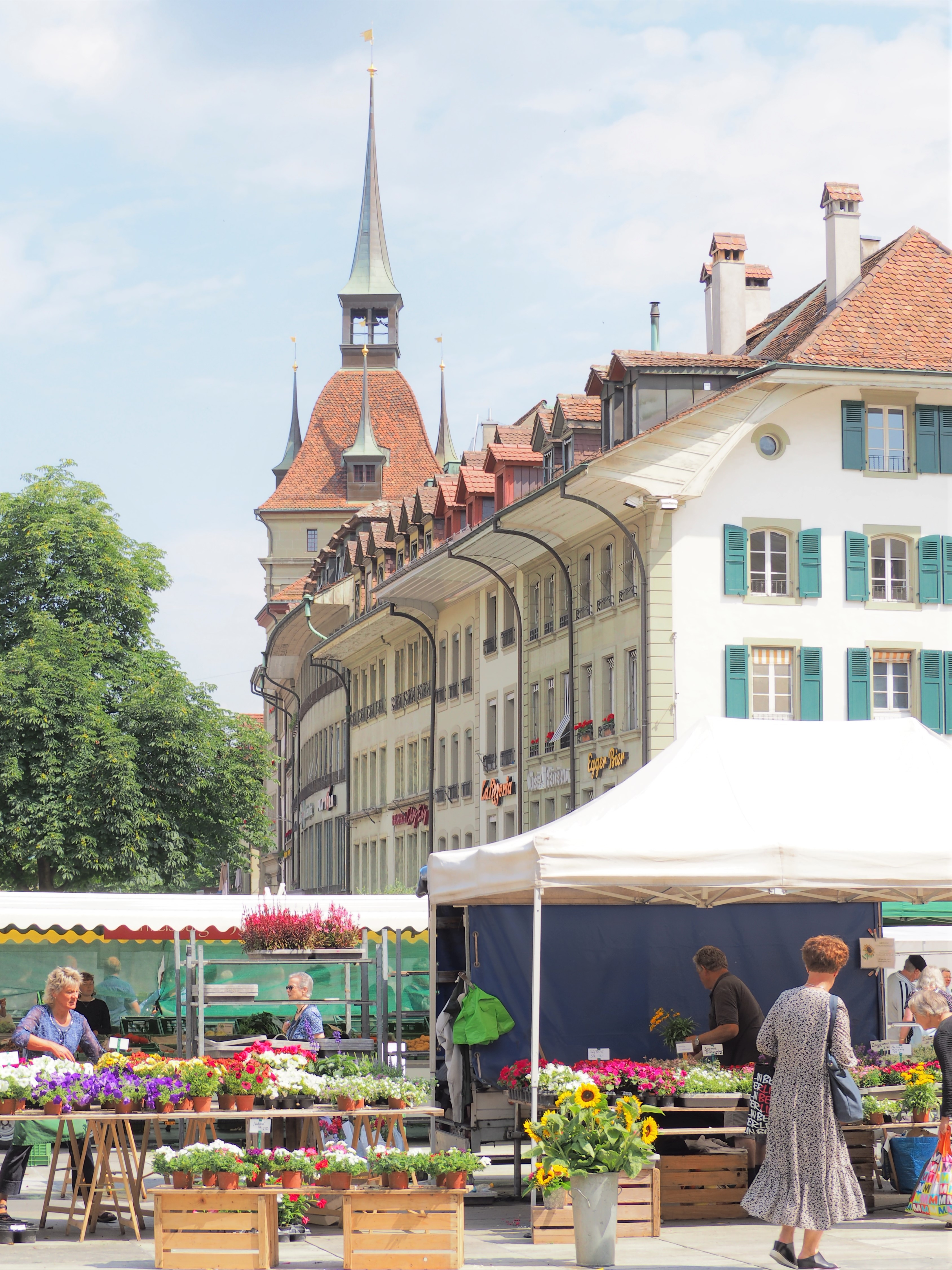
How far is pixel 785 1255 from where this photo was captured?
10.3m

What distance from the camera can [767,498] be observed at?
3803 centimetres

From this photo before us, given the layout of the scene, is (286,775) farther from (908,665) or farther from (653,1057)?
(653,1057)

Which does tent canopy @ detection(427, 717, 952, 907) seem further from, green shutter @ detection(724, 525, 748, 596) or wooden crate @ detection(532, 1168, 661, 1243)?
green shutter @ detection(724, 525, 748, 596)

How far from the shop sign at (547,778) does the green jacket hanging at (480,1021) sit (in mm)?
26251

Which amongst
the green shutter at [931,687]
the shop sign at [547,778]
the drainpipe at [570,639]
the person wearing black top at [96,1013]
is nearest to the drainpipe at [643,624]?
the drainpipe at [570,639]

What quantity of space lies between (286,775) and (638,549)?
164 ft

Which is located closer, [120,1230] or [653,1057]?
[120,1230]

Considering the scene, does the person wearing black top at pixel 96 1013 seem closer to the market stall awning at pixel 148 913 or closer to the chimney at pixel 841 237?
the market stall awning at pixel 148 913

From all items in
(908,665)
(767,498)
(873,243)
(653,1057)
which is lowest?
(653,1057)

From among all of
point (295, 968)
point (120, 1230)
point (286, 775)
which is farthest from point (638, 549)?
point (286, 775)

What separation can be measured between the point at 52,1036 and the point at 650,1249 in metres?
4.23

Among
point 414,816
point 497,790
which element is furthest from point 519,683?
point 414,816

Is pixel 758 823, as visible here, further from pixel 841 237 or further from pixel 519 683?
pixel 519 683

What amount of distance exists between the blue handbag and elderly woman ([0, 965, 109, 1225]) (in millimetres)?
5140
